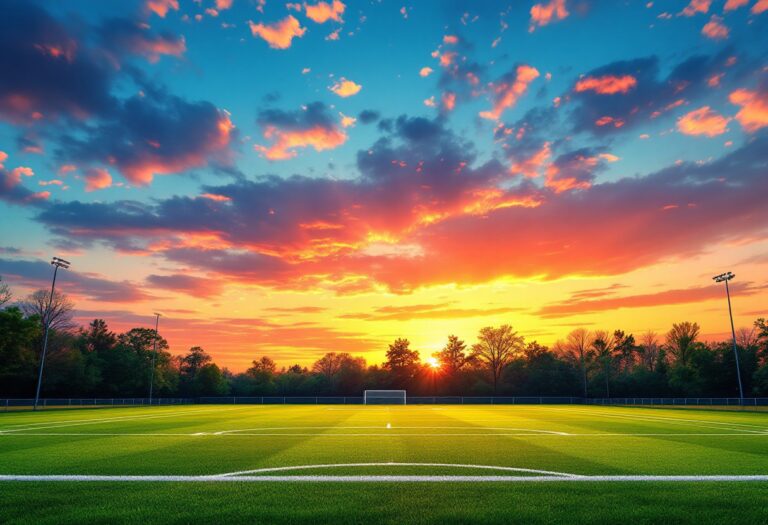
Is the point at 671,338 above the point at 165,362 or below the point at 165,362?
above

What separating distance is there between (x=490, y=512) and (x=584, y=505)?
1.26 meters

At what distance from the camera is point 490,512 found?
5363mm

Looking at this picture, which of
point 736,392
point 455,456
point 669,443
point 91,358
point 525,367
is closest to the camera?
point 455,456

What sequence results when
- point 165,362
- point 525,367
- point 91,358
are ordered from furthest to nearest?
point 525,367, point 165,362, point 91,358

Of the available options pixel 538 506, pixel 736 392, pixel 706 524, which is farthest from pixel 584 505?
pixel 736 392

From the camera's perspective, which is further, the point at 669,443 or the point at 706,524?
the point at 669,443

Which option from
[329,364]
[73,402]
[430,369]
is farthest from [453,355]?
[73,402]

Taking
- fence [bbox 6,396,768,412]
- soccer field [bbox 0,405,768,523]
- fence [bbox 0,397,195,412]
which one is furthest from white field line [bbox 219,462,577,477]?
fence [bbox 6,396,768,412]

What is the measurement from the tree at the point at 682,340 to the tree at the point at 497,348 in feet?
81.7

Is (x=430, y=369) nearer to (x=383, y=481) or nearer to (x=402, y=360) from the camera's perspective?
(x=402, y=360)

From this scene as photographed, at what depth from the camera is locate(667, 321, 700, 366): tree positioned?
77.8 metres

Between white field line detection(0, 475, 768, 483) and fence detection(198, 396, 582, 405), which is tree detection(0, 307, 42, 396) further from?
white field line detection(0, 475, 768, 483)

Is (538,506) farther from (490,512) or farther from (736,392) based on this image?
(736,392)

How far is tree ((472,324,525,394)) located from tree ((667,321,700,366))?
81.7ft
